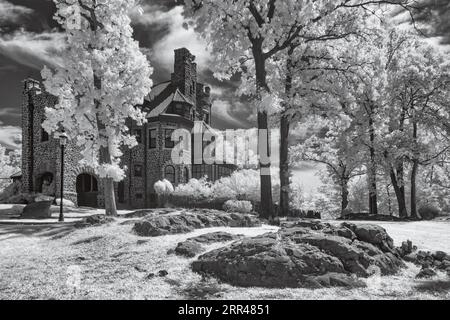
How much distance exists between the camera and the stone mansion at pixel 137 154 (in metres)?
28.9

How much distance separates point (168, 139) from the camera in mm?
33000

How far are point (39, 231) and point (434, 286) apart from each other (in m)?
12.7

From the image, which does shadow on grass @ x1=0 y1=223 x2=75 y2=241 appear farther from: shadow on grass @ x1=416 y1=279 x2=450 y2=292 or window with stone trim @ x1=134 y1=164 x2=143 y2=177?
window with stone trim @ x1=134 y1=164 x2=143 y2=177

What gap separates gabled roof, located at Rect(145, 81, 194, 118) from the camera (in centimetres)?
3348

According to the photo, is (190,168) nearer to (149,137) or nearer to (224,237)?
(149,137)

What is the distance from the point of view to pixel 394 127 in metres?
22.6

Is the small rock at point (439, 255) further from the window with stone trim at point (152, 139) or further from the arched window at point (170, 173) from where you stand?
the window with stone trim at point (152, 139)

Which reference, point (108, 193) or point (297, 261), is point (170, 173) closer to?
point (108, 193)

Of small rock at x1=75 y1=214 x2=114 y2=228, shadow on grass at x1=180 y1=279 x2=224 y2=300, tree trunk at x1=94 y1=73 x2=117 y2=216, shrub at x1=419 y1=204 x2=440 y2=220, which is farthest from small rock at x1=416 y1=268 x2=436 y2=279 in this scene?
shrub at x1=419 y1=204 x2=440 y2=220

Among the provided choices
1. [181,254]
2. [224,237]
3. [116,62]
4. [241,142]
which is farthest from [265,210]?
[241,142]

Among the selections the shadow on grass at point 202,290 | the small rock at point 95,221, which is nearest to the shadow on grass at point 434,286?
the shadow on grass at point 202,290

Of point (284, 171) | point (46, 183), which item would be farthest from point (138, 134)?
point (284, 171)

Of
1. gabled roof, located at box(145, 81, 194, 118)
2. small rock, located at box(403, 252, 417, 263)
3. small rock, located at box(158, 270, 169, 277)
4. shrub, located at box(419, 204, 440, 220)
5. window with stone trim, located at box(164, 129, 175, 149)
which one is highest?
gabled roof, located at box(145, 81, 194, 118)

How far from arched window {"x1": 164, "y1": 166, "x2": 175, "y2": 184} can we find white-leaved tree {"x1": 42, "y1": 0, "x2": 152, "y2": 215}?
15.2 metres
